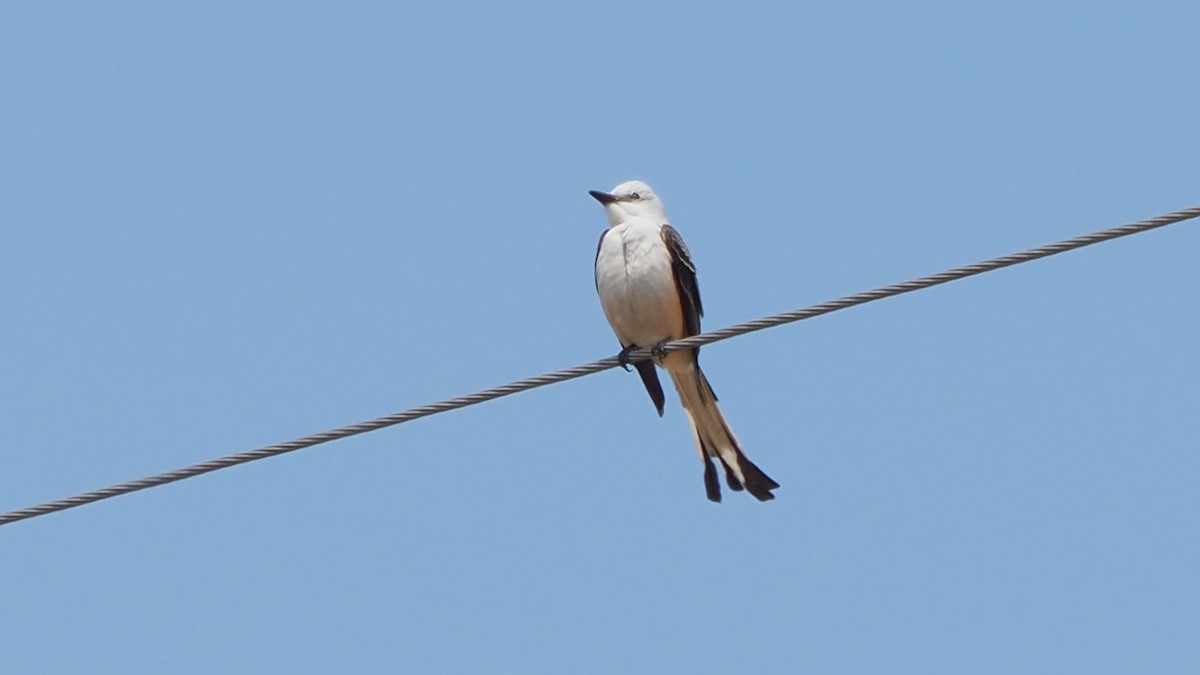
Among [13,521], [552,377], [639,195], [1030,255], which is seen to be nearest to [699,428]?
[639,195]

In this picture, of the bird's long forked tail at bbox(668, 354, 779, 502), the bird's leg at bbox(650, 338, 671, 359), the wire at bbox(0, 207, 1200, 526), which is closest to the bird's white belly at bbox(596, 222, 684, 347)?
the bird's long forked tail at bbox(668, 354, 779, 502)

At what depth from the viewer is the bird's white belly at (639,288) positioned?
7402mm

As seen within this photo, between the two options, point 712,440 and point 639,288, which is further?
point 712,440

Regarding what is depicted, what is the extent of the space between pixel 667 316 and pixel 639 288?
0.19m

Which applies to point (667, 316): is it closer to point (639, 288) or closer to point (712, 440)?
point (639, 288)

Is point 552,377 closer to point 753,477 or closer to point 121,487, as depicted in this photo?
point 121,487

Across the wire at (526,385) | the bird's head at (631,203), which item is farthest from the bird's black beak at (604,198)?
the wire at (526,385)

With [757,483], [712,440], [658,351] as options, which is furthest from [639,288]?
[757,483]

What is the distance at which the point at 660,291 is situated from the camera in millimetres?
7398

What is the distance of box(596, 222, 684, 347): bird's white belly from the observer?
7.40 meters

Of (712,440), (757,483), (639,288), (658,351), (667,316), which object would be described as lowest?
(757,483)

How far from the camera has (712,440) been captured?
7613 millimetres

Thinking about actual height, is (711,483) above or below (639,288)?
below

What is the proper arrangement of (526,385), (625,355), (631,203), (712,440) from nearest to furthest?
(526,385), (625,355), (712,440), (631,203)
